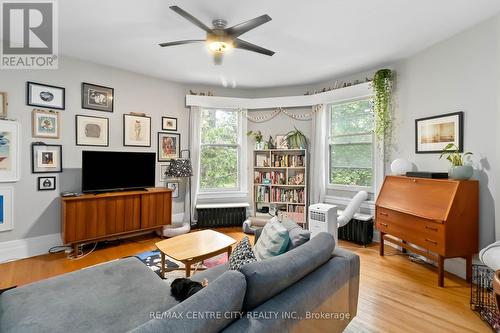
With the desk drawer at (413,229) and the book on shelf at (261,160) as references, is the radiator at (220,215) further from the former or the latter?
the desk drawer at (413,229)

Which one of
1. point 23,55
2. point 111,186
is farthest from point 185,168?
point 23,55

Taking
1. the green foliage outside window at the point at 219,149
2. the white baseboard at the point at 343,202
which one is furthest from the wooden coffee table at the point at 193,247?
the white baseboard at the point at 343,202

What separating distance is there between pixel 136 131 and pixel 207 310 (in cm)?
371

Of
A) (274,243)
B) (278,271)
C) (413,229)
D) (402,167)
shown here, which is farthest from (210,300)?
(402,167)

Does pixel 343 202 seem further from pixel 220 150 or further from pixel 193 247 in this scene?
pixel 193 247

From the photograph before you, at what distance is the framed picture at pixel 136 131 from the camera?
12.8 ft

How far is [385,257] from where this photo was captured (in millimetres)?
3195

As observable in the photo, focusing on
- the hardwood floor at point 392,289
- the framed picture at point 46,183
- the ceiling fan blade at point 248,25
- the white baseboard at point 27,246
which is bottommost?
the hardwood floor at point 392,289

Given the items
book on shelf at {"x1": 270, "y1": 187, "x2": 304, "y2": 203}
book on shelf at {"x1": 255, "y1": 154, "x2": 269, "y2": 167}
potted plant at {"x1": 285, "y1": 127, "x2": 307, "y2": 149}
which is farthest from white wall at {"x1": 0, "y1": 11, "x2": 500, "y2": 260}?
book on shelf at {"x1": 255, "y1": 154, "x2": 269, "y2": 167}

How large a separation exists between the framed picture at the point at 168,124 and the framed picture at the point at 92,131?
2.88 ft

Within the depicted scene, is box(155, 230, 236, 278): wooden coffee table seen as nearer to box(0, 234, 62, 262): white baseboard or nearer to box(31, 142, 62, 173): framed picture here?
box(0, 234, 62, 262): white baseboard

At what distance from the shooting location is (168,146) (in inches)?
172

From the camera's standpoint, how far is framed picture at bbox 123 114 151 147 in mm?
3908

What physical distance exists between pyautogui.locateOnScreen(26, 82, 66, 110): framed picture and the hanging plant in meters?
4.51
